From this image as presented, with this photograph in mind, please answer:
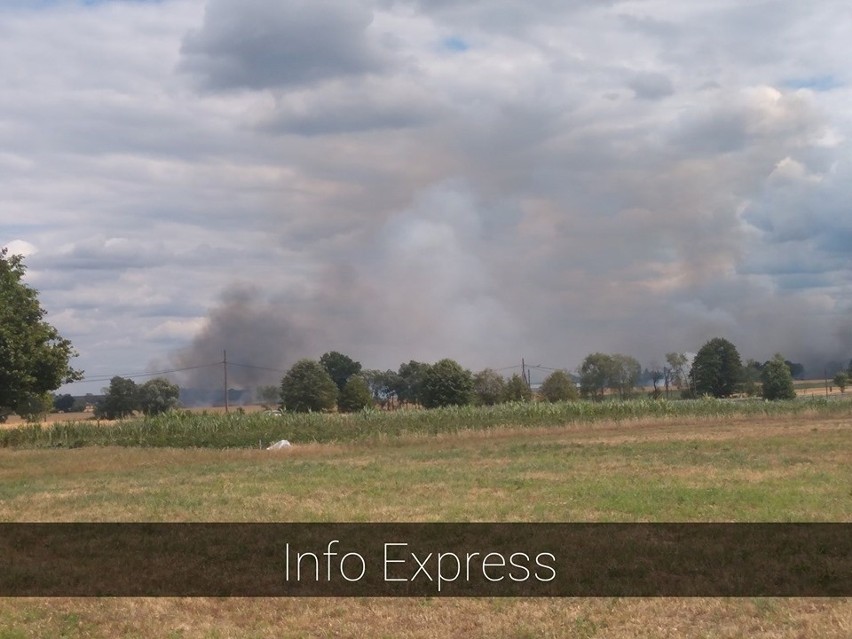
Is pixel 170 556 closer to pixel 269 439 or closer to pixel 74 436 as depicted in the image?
pixel 269 439

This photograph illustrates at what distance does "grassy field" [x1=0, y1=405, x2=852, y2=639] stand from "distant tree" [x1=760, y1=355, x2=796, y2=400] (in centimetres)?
7038

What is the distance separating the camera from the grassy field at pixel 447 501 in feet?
28.0

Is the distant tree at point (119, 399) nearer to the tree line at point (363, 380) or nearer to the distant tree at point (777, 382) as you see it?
the tree line at point (363, 380)

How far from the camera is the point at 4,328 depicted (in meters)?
30.8

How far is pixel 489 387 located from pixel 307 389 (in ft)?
78.2

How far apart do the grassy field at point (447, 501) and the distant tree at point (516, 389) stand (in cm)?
6279

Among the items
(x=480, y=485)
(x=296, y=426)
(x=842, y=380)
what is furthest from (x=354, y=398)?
(x=480, y=485)

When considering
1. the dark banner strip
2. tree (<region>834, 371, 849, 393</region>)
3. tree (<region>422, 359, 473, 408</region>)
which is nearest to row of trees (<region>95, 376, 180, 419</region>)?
tree (<region>422, 359, 473, 408</region>)

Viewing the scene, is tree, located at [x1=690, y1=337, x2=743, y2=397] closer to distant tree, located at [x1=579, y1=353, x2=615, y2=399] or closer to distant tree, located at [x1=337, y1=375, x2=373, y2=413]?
distant tree, located at [x1=579, y1=353, x2=615, y2=399]

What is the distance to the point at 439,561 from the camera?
36.2ft

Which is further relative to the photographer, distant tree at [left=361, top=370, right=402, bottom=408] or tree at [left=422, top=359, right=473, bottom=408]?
distant tree at [left=361, top=370, right=402, bottom=408]

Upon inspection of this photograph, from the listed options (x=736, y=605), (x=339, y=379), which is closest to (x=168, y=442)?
(x=736, y=605)

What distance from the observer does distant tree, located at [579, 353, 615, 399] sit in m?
145

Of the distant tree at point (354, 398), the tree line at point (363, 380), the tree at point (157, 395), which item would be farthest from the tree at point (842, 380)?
the tree at point (157, 395)
